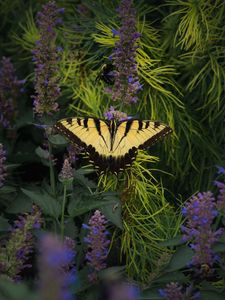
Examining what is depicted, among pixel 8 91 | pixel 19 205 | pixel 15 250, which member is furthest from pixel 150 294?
pixel 8 91

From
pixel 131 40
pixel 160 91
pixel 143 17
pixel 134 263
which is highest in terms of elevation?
pixel 143 17

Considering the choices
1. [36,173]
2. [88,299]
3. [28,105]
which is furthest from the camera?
[28,105]

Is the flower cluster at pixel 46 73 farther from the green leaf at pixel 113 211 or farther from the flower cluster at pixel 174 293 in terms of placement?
the flower cluster at pixel 174 293

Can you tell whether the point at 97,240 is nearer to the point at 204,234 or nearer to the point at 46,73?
the point at 204,234

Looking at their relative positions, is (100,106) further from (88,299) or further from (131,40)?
(88,299)

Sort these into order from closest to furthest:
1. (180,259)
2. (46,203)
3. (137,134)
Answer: (180,259), (46,203), (137,134)

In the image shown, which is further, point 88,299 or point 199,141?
point 199,141

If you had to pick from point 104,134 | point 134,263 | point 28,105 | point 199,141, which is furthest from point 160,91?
point 28,105
